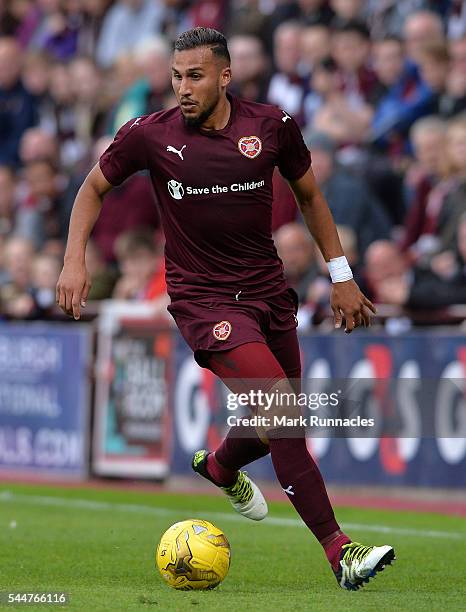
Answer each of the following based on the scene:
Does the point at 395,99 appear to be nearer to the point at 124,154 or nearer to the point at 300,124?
the point at 300,124

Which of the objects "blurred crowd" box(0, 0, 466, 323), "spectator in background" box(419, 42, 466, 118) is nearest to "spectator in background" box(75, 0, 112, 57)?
"blurred crowd" box(0, 0, 466, 323)

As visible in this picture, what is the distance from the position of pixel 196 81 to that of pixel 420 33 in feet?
24.5

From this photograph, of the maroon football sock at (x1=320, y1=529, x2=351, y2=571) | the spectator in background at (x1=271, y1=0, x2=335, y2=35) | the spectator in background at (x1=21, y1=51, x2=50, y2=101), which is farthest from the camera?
the spectator in background at (x1=21, y1=51, x2=50, y2=101)

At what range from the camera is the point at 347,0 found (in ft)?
51.0

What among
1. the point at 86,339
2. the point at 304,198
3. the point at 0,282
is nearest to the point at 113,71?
the point at 0,282

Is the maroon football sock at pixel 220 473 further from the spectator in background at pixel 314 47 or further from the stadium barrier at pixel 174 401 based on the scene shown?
the spectator in background at pixel 314 47

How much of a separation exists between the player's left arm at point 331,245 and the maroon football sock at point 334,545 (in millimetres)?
1070

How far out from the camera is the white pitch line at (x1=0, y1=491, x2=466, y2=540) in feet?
34.4

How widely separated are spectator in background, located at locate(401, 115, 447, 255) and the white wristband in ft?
19.6

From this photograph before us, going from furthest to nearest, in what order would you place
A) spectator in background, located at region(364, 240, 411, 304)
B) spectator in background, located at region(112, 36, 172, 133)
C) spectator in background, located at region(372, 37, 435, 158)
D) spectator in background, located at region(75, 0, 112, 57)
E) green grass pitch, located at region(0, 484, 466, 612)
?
spectator in background, located at region(75, 0, 112, 57), spectator in background, located at region(112, 36, 172, 133), spectator in background, located at region(372, 37, 435, 158), spectator in background, located at region(364, 240, 411, 304), green grass pitch, located at region(0, 484, 466, 612)

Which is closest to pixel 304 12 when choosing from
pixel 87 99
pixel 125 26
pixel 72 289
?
pixel 87 99

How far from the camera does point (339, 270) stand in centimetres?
775

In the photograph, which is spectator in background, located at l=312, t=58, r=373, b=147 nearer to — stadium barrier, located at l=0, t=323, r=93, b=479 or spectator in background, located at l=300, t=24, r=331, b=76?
spectator in background, located at l=300, t=24, r=331, b=76

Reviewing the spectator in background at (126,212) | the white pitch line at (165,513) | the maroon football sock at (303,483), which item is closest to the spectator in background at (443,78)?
the spectator in background at (126,212)
